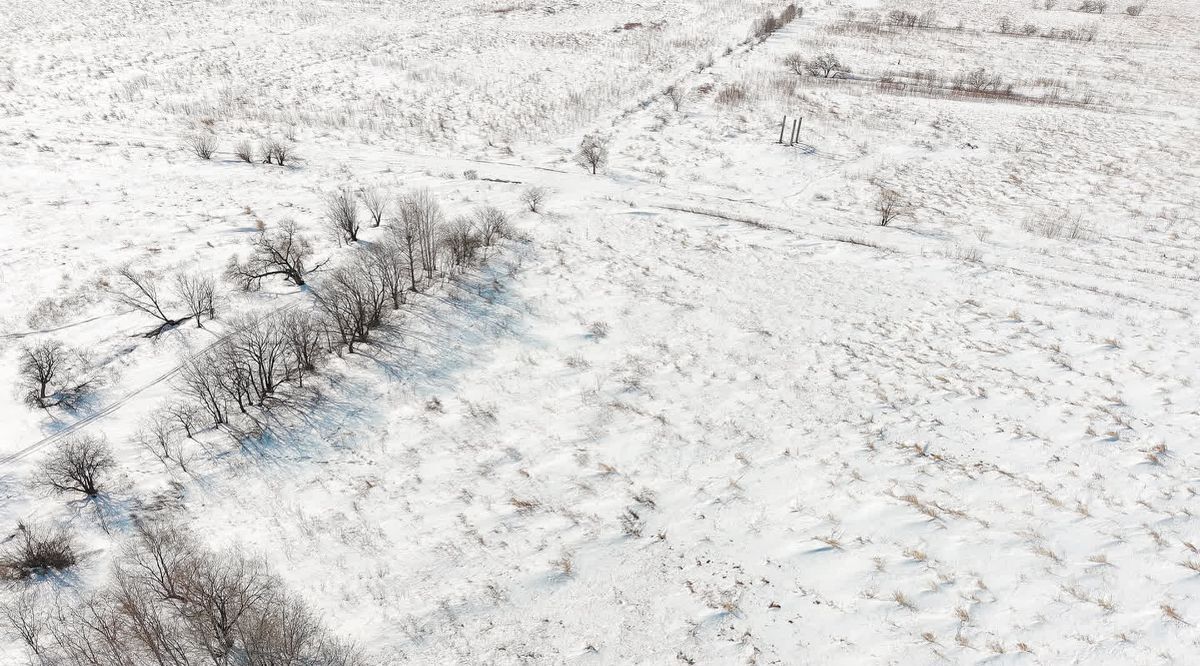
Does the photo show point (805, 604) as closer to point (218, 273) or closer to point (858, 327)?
point (858, 327)

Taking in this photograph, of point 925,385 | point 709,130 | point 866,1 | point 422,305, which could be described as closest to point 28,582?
point 422,305

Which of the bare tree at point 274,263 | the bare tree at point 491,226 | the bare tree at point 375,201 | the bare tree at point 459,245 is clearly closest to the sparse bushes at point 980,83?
the bare tree at point 491,226

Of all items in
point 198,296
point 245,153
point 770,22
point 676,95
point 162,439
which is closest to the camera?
point 162,439

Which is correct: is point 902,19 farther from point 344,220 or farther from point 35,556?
point 35,556

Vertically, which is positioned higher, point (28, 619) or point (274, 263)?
point (274, 263)

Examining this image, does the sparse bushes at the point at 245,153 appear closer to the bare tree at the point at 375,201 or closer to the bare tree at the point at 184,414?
the bare tree at the point at 375,201

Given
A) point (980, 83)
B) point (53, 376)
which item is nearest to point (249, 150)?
point (53, 376)

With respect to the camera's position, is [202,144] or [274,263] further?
[202,144]

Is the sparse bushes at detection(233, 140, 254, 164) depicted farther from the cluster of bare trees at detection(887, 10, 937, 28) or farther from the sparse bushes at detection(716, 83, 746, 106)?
the cluster of bare trees at detection(887, 10, 937, 28)
